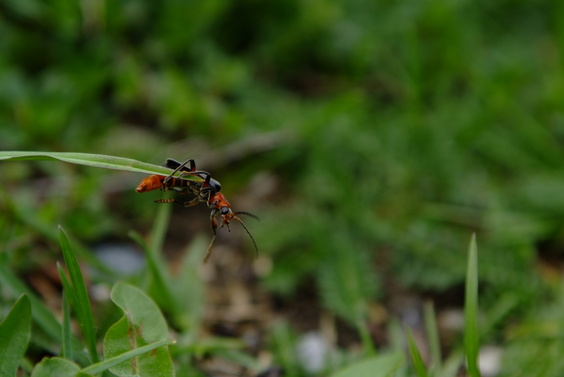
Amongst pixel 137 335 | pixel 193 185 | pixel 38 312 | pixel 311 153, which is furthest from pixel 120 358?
pixel 311 153

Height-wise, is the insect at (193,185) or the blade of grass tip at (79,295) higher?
the insect at (193,185)

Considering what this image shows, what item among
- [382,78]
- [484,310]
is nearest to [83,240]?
[484,310]

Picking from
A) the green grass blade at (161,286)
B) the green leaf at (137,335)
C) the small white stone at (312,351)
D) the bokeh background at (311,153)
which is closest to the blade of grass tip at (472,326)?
the bokeh background at (311,153)

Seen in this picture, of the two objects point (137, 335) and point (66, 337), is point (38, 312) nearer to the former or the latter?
point (66, 337)

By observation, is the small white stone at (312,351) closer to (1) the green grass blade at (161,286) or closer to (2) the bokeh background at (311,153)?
(2) the bokeh background at (311,153)

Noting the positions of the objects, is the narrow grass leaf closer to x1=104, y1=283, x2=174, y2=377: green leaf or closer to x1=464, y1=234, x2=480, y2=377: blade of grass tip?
x1=104, y1=283, x2=174, y2=377: green leaf
